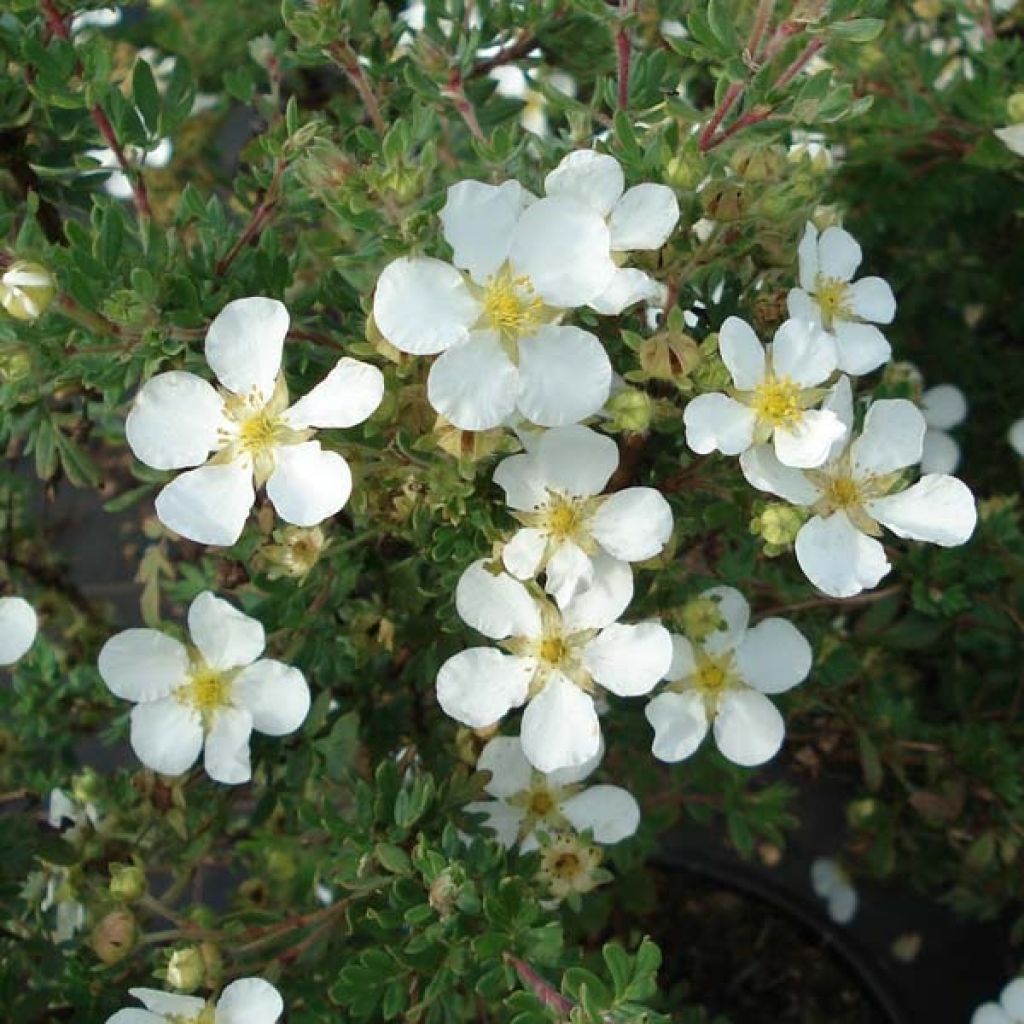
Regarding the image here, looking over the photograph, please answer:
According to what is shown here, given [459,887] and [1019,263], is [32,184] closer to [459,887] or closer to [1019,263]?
[459,887]

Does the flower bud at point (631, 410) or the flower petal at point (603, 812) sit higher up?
the flower bud at point (631, 410)

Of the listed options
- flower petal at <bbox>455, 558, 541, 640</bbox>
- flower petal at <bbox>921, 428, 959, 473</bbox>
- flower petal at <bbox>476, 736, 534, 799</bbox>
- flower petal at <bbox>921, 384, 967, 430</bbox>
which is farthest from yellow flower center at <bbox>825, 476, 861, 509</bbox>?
flower petal at <bbox>921, 384, 967, 430</bbox>

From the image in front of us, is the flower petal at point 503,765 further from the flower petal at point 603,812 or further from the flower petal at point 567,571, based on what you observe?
the flower petal at point 567,571

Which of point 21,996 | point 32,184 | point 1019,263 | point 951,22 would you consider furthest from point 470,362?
point 1019,263

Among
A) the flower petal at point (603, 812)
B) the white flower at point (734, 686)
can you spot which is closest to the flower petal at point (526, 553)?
the white flower at point (734, 686)

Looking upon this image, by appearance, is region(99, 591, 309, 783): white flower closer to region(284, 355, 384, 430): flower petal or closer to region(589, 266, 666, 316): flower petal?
region(284, 355, 384, 430): flower petal

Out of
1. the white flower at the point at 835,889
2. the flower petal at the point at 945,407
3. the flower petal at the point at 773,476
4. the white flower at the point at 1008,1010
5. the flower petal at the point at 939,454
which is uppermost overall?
the flower petal at the point at 773,476

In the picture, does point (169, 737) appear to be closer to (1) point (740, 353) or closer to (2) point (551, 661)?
(2) point (551, 661)
